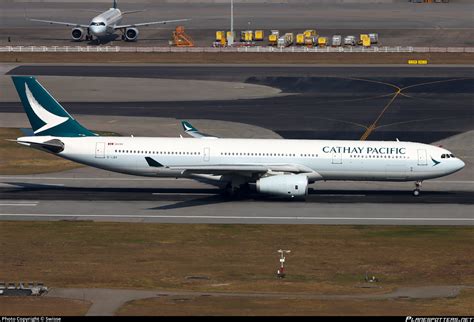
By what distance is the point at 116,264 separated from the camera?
2146 inches

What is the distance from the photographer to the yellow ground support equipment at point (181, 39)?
15800 cm

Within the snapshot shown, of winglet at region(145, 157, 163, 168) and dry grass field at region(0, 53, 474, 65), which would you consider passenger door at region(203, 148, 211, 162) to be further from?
dry grass field at region(0, 53, 474, 65)

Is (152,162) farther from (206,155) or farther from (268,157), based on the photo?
(268,157)

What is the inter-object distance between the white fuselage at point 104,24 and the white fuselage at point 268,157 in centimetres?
8592

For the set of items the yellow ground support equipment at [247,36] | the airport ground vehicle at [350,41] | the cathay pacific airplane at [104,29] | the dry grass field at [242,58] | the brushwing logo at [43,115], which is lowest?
the brushwing logo at [43,115]

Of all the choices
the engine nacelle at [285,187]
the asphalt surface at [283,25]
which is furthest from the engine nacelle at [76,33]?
the engine nacelle at [285,187]

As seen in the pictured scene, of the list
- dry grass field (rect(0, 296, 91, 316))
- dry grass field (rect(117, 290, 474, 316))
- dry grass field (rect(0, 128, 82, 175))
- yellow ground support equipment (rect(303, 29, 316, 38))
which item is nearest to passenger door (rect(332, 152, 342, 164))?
dry grass field (rect(0, 128, 82, 175))

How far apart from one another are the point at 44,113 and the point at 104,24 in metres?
85.6

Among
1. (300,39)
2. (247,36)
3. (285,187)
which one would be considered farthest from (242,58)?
(285,187)

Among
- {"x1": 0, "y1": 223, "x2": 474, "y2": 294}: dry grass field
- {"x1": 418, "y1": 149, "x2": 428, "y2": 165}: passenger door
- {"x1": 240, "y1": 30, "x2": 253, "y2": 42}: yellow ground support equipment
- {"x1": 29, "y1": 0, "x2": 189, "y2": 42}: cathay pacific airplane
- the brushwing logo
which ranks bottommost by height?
{"x1": 0, "y1": 223, "x2": 474, "y2": 294}: dry grass field

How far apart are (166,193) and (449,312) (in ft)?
109

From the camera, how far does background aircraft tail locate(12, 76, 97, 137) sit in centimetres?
7350

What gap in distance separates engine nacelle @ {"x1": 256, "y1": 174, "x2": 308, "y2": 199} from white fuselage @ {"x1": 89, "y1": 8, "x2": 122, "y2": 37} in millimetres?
91115

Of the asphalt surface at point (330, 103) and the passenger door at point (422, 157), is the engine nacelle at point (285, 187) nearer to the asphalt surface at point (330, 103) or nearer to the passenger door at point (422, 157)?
the passenger door at point (422, 157)
